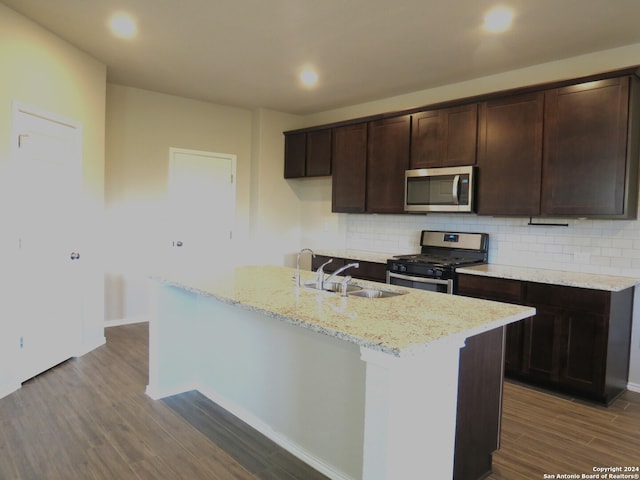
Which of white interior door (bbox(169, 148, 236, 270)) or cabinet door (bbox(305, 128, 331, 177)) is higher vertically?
cabinet door (bbox(305, 128, 331, 177))

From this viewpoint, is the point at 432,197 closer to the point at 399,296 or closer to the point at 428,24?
the point at 428,24

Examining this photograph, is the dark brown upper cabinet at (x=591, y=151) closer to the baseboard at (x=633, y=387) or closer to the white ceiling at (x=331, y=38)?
the white ceiling at (x=331, y=38)

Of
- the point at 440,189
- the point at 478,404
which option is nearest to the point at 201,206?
the point at 440,189

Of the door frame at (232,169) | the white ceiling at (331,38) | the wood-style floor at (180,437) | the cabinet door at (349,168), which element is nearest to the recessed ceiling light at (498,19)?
the white ceiling at (331,38)

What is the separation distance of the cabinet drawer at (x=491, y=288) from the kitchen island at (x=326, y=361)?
1.27 meters

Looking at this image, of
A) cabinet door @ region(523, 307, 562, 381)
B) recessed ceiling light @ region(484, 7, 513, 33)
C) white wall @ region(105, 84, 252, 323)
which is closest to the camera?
recessed ceiling light @ region(484, 7, 513, 33)

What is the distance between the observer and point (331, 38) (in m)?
3.40

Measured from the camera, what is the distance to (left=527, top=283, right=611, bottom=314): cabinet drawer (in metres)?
3.06

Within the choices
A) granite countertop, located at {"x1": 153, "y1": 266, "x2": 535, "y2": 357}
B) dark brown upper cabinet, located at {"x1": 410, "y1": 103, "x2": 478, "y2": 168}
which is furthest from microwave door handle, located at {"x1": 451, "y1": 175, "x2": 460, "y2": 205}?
granite countertop, located at {"x1": 153, "y1": 266, "x2": 535, "y2": 357}

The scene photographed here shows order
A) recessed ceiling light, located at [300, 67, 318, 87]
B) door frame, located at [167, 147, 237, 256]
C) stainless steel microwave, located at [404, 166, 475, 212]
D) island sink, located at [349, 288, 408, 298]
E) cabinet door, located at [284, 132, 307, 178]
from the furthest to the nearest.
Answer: cabinet door, located at [284, 132, 307, 178], door frame, located at [167, 147, 237, 256], recessed ceiling light, located at [300, 67, 318, 87], stainless steel microwave, located at [404, 166, 475, 212], island sink, located at [349, 288, 408, 298]

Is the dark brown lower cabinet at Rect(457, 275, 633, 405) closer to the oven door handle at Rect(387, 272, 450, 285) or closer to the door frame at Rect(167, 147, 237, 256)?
the oven door handle at Rect(387, 272, 450, 285)

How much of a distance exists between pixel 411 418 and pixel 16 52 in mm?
3522

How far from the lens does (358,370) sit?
81.6 inches

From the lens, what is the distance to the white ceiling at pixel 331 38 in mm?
2902
